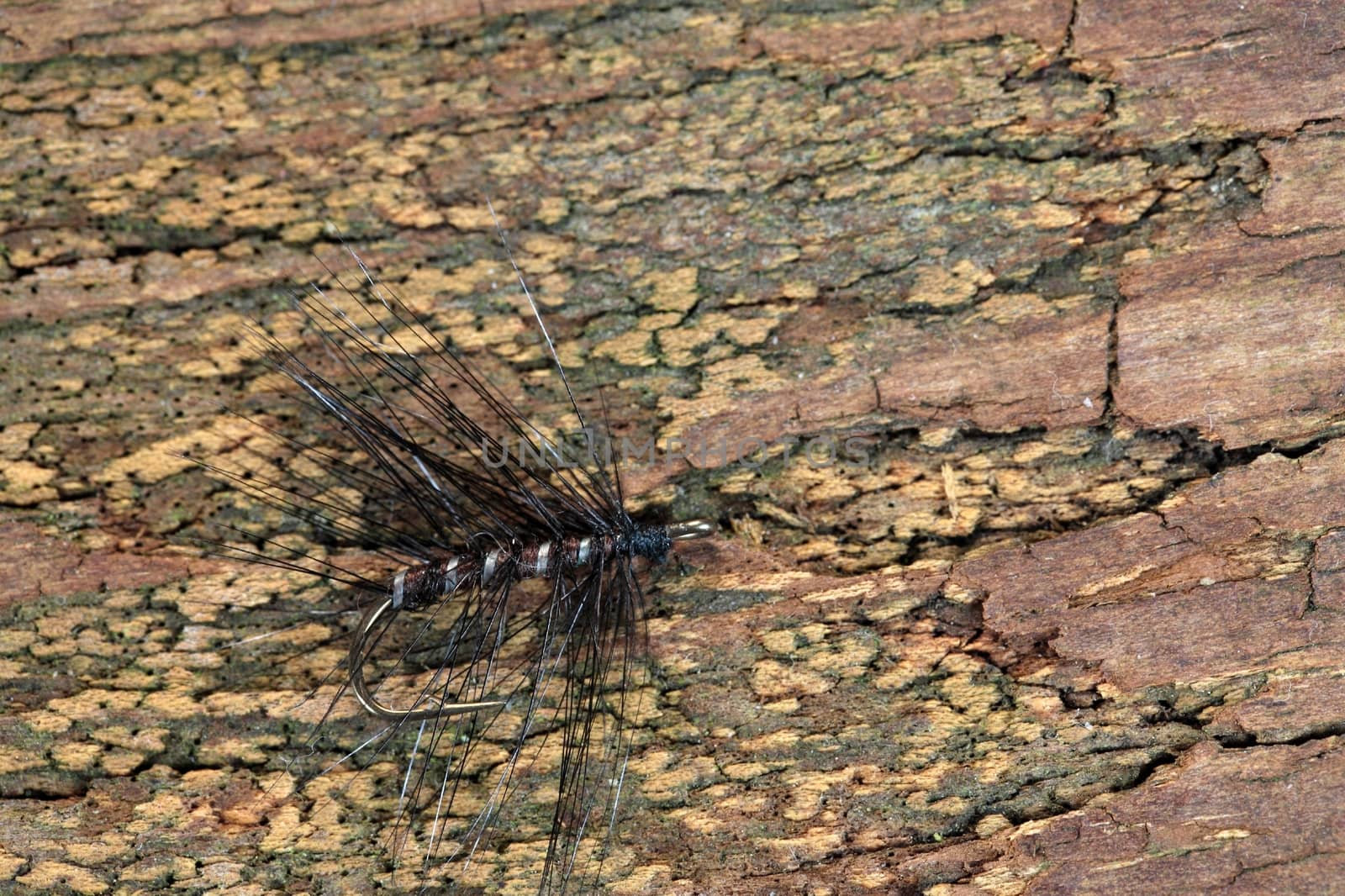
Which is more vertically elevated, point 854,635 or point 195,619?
point 195,619

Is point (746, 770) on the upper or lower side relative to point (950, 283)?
lower

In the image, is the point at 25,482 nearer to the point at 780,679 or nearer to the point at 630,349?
the point at 630,349

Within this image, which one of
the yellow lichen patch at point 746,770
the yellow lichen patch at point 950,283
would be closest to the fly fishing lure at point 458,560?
the yellow lichen patch at point 746,770

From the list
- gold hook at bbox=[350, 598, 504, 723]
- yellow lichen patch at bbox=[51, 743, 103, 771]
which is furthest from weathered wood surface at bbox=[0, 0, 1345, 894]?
gold hook at bbox=[350, 598, 504, 723]

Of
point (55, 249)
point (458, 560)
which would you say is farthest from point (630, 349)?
point (55, 249)

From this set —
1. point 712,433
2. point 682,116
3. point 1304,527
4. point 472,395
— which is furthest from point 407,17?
point 1304,527

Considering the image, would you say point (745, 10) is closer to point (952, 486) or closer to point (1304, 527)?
point (952, 486)

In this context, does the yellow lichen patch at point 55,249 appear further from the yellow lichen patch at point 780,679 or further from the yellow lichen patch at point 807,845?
the yellow lichen patch at point 807,845
